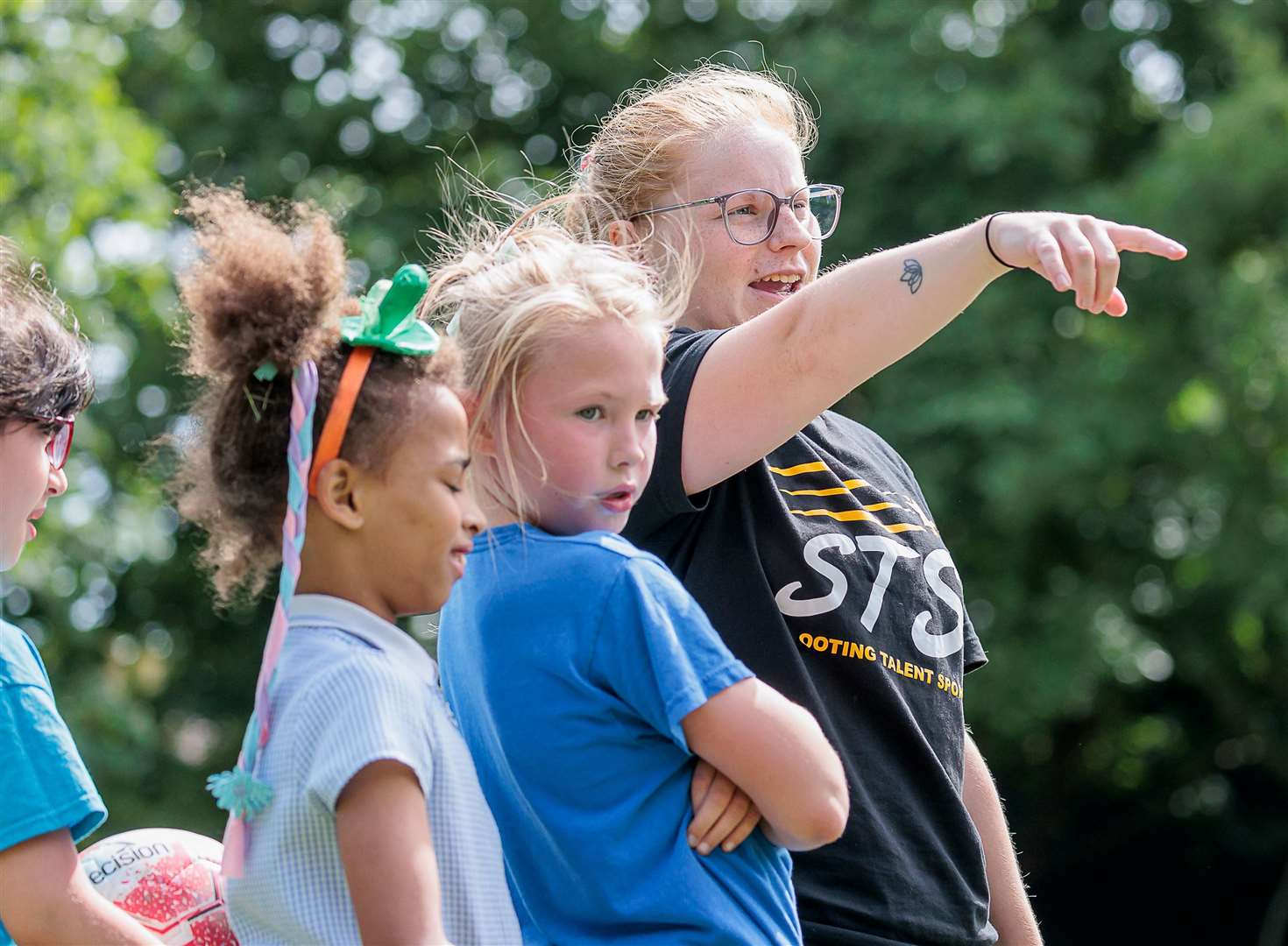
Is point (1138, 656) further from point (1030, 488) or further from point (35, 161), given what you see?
point (35, 161)

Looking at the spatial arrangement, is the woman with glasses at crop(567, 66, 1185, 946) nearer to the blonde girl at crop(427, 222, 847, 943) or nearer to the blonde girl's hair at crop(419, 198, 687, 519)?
the blonde girl at crop(427, 222, 847, 943)

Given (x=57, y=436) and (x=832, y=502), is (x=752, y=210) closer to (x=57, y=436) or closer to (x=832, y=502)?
(x=832, y=502)

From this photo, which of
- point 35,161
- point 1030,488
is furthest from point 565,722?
point 1030,488

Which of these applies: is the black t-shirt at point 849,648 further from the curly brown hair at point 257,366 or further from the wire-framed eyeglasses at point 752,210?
the curly brown hair at point 257,366

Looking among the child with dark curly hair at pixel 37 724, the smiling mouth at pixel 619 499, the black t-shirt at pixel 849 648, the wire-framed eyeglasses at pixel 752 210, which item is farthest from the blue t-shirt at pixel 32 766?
the wire-framed eyeglasses at pixel 752 210

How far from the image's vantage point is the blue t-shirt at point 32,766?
6.11 feet

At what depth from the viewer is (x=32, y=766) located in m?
1.89

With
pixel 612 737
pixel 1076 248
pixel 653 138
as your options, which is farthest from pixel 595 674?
pixel 653 138

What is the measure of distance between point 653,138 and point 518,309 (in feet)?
2.34

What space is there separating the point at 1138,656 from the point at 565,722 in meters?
8.82

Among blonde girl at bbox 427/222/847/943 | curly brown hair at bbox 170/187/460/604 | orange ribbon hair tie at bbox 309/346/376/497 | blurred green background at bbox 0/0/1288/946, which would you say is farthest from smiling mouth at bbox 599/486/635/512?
blurred green background at bbox 0/0/1288/946

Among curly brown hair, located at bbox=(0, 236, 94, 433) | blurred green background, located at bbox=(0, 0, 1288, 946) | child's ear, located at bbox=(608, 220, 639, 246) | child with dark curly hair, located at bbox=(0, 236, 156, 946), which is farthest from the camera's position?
blurred green background, located at bbox=(0, 0, 1288, 946)

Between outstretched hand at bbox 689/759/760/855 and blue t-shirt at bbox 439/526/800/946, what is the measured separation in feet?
0.06

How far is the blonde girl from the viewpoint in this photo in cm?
178
